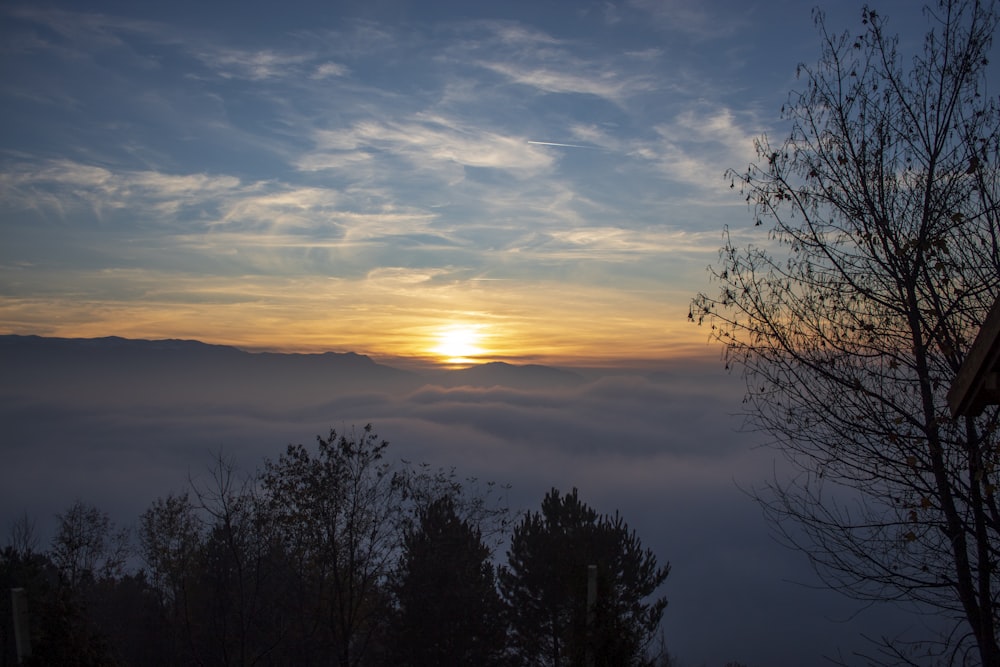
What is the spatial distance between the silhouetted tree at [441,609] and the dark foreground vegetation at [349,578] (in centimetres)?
5

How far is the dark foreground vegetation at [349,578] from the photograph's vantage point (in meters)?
12.1

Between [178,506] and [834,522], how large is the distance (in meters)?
27.4

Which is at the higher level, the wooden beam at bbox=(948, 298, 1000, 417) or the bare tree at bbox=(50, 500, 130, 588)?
the wooden beam at bbox=(948, 298, 1000, 417)

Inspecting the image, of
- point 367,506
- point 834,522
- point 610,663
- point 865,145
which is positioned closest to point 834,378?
point 834,522

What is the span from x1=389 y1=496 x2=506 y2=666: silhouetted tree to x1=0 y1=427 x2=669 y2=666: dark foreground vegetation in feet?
0.15

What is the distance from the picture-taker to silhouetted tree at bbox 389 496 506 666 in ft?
62.8

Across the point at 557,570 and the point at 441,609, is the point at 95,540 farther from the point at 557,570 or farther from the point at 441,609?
the point at 557,570

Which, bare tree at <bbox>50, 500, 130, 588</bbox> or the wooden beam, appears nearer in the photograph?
the wooden beam

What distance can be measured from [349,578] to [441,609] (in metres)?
3.30

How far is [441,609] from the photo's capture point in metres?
19.2

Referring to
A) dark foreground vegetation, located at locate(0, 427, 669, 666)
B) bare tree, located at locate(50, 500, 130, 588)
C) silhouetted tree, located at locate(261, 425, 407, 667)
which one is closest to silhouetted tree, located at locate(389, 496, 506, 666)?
dark foreground vegetation, located at locate(0, 427, 669, 666)

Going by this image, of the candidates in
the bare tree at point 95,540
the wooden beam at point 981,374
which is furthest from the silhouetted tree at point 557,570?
the wooden beam at point 981,374

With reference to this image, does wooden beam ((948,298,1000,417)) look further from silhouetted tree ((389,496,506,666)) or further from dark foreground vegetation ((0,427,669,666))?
silhouetted tree ((389,496,506,666))

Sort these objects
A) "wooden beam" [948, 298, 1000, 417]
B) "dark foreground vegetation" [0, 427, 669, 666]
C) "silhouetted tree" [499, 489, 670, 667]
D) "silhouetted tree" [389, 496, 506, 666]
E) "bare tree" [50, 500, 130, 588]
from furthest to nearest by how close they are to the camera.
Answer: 1. "bare tree" [50, 500, 130, 588]
2. "silhouetted tree" [499, 489, 670, 667]
3. "silhouetted tree" [389, 496, 506, 666]
4. "dark foreground vegetation" [0, 427, 669, 666]
5. "wooden beam" [948, 298, 1000, 417]
